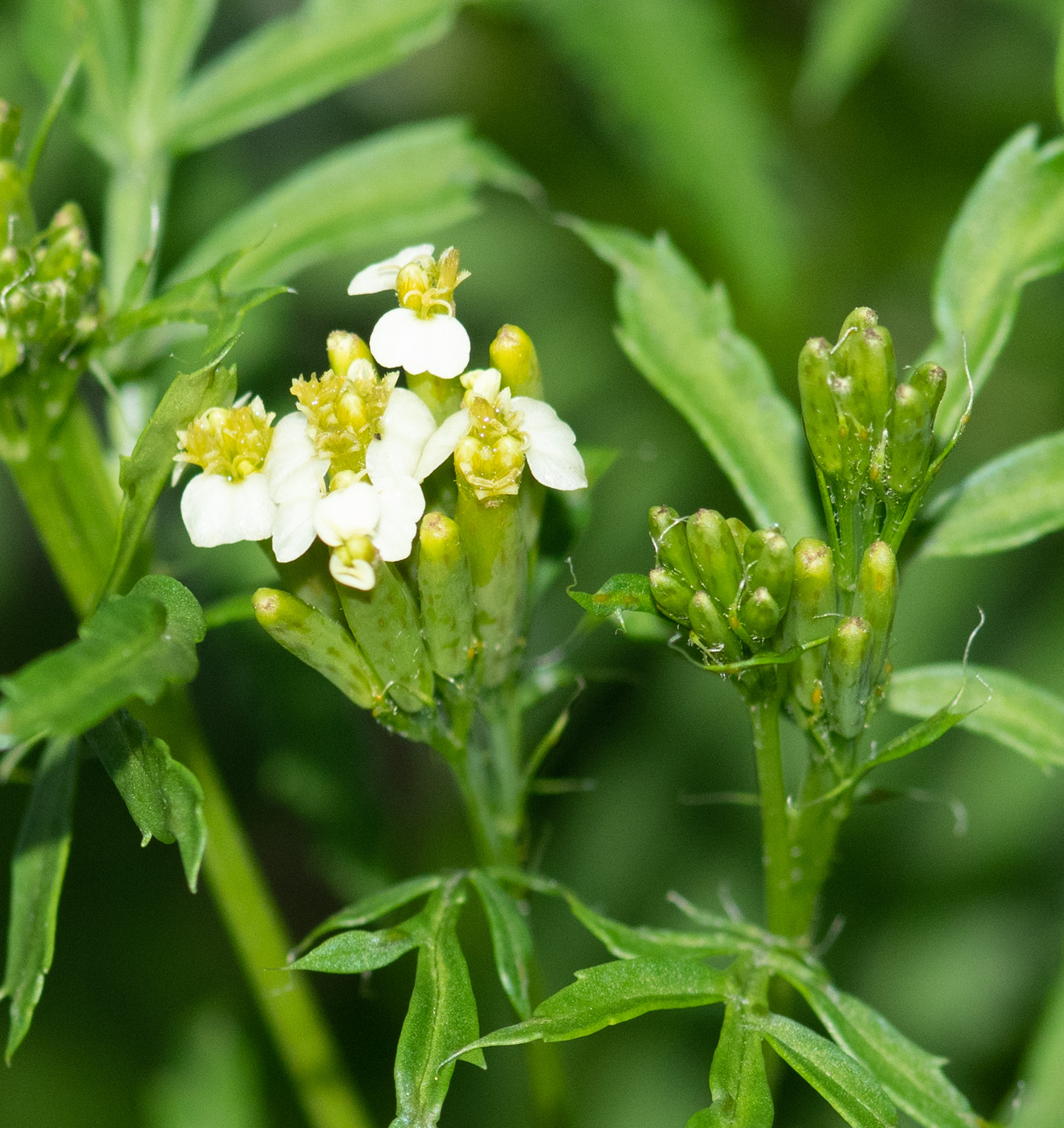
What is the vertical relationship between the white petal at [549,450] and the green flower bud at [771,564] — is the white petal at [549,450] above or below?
above

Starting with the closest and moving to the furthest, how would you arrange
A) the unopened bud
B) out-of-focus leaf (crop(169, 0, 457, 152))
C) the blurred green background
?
the unopened bud, out-of-focus leaf (crop(169, 0, 457, 152)), the blurred green background

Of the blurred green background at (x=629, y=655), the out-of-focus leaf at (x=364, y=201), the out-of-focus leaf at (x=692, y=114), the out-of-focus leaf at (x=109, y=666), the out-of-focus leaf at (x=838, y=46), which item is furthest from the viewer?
the out-of-focus leaf at (x=692, y=114)

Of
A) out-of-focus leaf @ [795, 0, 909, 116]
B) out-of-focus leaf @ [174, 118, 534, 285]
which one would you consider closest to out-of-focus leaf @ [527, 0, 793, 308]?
out-of-focus leaf @ [795, 0, 909, 116]

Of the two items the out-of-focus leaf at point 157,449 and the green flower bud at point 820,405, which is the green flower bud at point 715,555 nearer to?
the green flower bud at point 820,405

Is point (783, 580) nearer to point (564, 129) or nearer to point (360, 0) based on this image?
point (360, 0)

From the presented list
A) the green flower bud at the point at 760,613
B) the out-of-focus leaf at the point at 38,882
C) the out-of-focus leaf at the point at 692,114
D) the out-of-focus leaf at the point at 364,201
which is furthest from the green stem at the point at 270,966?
the out-of-focus leaf at the point at 692,114

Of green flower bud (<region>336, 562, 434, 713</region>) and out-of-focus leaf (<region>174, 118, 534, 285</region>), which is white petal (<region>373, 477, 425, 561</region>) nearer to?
green flower bud (<region>336, 562, 434, 713</region>)

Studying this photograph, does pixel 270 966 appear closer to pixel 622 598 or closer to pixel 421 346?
pixel 622 598
